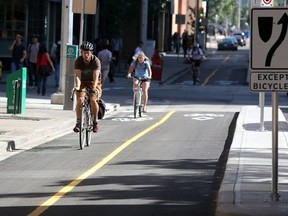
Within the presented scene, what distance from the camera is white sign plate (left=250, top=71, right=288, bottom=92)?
11016 millimetres

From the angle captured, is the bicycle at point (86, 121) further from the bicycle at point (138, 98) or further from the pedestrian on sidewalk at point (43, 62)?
the pedestrian on sidewalk at point (43, 62)

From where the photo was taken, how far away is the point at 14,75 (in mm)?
23984

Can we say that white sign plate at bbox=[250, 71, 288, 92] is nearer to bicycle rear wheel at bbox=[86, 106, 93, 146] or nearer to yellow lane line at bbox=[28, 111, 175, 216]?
yellow lane line at bbox=[28, 111, 175, 216]

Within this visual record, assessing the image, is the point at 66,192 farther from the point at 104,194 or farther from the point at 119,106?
the point at 119,106

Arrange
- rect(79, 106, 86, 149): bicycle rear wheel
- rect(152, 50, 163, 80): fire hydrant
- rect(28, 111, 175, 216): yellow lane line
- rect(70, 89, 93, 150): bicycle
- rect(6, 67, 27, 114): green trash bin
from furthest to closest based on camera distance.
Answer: rect(152, 50, 163, 80): fire hydrant < rect(6, 67, 27, 114): green trash bin < rect(70, 89, 93, 150): bicycle < rect(79, 106, 86, 149): bicycle rear wheel < rect(28, 111, 175, 216): yellow lane line

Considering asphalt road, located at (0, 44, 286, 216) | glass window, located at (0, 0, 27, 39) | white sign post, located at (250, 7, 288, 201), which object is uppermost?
glass window, located at (0, 0, 27, 39)

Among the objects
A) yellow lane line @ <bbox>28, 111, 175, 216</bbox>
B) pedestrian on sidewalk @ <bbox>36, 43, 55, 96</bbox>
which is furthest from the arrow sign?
pedestrian on sidewalk @ <bbox>36, 43, 55, 96</bbox>

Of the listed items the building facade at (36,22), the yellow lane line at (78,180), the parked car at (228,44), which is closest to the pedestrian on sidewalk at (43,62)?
the yellow lane line at (78,180)

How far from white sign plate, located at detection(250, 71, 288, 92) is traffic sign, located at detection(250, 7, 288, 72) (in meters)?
0.07

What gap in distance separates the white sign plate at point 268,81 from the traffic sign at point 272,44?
7cm

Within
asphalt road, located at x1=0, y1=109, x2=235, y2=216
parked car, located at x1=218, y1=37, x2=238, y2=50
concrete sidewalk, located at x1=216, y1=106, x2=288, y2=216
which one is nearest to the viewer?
concrete sidewalk, located at x1=216, y1=106, x2=288, y2=216

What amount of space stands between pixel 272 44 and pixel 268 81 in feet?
1.42

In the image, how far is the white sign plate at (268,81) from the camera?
11016 mm

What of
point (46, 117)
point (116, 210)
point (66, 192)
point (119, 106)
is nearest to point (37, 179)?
point (66, 192)
